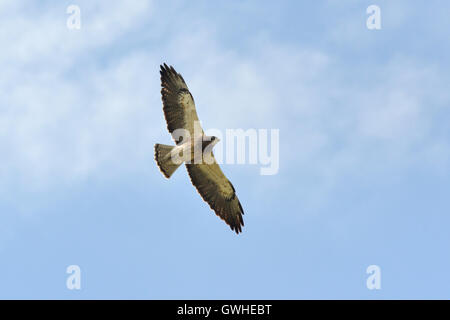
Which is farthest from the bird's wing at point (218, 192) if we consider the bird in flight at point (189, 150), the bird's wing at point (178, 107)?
the bird's wing at point (178, 107)

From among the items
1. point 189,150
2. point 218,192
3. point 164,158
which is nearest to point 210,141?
point 189,150

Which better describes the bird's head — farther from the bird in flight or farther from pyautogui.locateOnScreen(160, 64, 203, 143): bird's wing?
pyautogui.locateOnScreen(160, 64, 203, 143): bird's wing

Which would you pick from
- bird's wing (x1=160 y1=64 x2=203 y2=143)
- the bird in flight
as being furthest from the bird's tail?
bird's wing (x1=160 y1=64 x2=203 y2=143)

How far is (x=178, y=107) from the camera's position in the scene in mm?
16266

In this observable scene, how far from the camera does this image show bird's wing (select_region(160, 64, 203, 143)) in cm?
1622

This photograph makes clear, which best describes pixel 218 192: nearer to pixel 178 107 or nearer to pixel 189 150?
pixel 189 150

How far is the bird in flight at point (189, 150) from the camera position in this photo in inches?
630

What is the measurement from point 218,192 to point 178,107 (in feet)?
Result: 7.76

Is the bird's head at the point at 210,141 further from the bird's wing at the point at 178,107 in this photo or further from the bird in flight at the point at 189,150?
the bird's wing at the point at 178,107

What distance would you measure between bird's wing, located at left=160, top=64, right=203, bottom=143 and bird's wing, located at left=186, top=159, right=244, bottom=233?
102 centimetres
